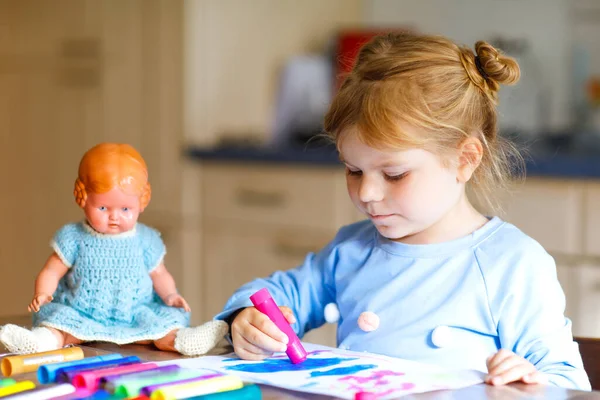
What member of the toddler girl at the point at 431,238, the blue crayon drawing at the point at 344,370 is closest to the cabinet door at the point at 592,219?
the toddler girl at the point at 431,238

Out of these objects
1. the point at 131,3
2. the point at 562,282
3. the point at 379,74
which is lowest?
the point at 562,282

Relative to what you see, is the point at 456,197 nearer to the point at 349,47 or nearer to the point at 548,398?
the point at 548,398

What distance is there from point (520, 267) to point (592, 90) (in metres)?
1.90

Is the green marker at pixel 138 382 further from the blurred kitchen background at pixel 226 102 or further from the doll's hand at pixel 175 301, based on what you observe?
the blurred kitchen background at pixel 226 102

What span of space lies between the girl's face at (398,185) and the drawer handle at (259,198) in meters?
1.56

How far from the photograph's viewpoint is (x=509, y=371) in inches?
33.8

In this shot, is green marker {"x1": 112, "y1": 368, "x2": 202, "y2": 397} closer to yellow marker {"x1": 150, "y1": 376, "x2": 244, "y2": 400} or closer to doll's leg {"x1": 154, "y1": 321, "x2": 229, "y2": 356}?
yellow marker {"x1": 150, "y1": 376, "x2": 244, "y2": 400}

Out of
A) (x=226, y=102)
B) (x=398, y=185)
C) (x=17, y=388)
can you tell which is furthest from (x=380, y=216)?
(x=226, y=102)

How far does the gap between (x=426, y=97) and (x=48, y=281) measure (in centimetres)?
49

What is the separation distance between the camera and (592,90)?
2.77 m

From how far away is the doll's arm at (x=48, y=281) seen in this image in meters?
1.00

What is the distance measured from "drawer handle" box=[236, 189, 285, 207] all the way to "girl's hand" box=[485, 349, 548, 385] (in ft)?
5.88

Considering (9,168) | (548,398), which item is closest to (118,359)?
(548,398)

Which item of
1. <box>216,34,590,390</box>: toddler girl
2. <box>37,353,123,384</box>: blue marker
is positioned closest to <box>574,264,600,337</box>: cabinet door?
<box>216,34,590,390</box>: toddler girl
